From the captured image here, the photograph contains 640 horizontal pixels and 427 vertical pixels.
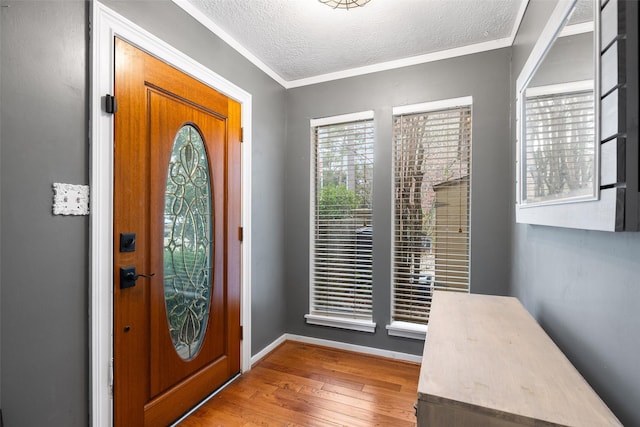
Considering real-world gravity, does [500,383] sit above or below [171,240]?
below

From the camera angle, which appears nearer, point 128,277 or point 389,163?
point 128,277

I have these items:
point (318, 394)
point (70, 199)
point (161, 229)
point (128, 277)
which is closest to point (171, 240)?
point (161, 229)

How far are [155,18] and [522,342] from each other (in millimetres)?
2367

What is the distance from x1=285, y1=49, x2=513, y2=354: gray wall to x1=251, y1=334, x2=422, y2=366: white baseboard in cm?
4

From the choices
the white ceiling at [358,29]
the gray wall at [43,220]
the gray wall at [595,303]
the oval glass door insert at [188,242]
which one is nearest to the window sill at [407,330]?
the gray wall at [595,303]

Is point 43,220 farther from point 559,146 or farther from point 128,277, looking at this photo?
point 559,146

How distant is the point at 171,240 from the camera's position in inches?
69.6

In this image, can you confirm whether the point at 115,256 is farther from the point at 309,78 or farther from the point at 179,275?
the point at 309,78

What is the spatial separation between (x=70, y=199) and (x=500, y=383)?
1.75 meters

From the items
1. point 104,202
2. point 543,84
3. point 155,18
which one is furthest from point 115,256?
point 543,84

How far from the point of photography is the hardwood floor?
5.93 feet

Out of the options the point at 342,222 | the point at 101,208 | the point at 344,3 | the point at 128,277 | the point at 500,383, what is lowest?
the point at 500,383

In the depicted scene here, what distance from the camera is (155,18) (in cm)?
164

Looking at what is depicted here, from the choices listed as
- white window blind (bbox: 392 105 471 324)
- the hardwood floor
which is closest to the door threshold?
the hardwood floor
